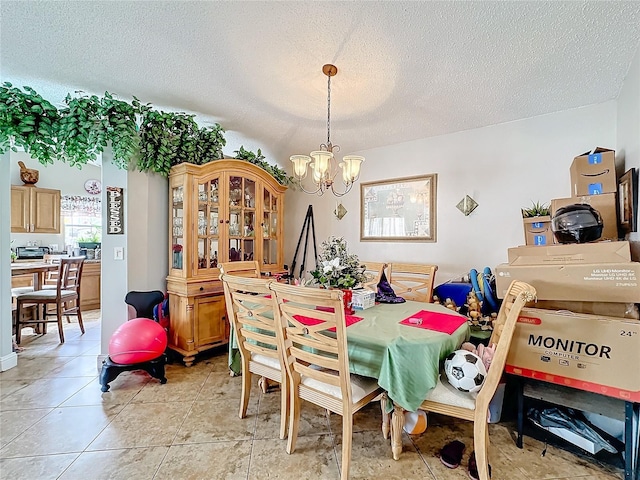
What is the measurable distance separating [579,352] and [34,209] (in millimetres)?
7335

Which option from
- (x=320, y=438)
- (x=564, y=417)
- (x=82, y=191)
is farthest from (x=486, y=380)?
(x=82, y=191)

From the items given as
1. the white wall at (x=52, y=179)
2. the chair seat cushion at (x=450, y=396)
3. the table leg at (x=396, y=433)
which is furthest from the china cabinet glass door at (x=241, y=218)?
the white wall at (x=52, y=179)

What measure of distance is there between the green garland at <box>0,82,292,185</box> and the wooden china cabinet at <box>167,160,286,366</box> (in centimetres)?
28

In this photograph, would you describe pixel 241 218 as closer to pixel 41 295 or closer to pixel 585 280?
pixel 41 295

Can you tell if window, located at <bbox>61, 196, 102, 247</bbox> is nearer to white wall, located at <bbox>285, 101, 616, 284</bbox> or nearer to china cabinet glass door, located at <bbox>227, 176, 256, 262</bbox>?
china cabinet glass door, located at <bbox>227, 176, 256, 262</bbox>

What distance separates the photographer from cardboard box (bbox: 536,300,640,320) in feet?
5.08

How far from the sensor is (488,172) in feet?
9.64

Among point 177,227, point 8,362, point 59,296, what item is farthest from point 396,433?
point 59,296

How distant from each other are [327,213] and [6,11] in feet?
10.7

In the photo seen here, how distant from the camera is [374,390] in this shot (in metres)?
1.63

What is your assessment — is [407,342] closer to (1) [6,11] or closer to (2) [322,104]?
(2) [322,104]

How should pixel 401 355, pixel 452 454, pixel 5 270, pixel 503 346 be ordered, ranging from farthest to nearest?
pixel 5 270, pixel 452 454, pixel 401 355, pixel 503 346

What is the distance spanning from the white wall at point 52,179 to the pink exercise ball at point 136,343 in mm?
4096

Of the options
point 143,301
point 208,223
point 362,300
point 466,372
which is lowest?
point 466,372
